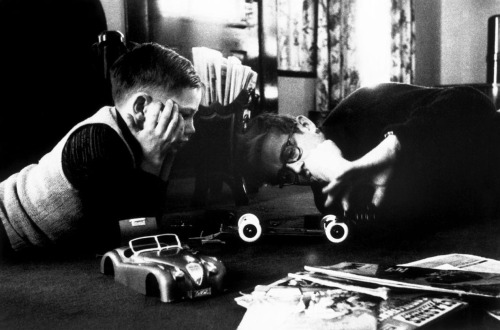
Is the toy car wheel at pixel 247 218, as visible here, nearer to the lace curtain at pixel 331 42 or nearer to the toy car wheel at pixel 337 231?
the toy car wheel at pixel 337 231

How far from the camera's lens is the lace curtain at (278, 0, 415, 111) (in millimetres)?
1785

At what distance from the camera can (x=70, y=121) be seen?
1.00 meters

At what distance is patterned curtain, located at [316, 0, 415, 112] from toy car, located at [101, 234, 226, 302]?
2.92 ft

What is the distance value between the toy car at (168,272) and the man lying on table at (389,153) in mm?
374

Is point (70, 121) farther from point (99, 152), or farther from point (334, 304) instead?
point (334, 304)

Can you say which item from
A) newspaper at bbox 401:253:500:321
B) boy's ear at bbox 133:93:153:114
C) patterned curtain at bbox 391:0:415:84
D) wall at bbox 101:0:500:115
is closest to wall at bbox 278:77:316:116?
boy's ear at bbox 133:93:153:114

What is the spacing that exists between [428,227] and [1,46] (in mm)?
969

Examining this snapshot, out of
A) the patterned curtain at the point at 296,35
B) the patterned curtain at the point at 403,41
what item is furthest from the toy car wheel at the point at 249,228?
the patterned curtain at the point at 403,41

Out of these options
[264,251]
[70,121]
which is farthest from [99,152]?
[264,251]

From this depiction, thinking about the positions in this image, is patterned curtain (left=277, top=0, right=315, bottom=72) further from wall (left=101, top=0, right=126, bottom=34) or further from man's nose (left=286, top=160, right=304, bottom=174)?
wall (left=101, top=0, right=126, bottom=34)

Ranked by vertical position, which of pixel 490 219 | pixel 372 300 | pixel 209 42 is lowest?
pixel 490 219

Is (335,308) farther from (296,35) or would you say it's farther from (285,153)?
(296,35)

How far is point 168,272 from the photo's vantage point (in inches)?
29.3

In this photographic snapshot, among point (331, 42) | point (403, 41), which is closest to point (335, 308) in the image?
point (331, 42)
